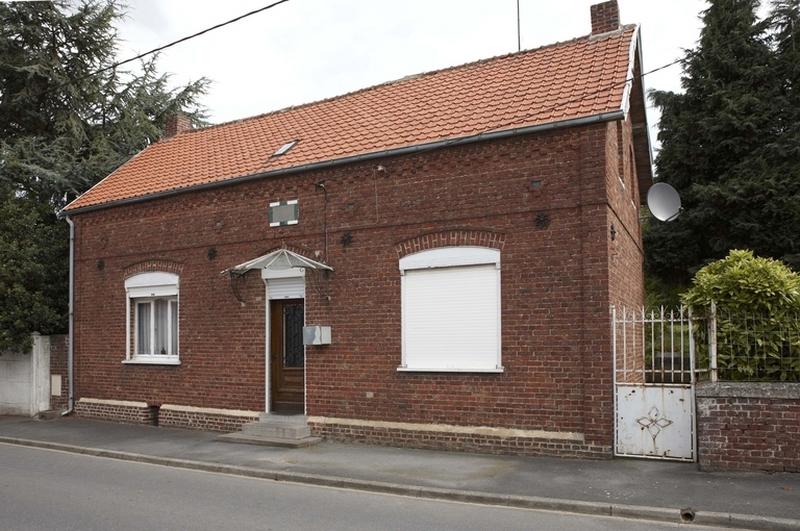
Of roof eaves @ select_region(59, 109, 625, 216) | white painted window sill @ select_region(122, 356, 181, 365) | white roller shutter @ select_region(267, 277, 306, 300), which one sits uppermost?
roof eaves @ select_region(59, 109, 625, 216)

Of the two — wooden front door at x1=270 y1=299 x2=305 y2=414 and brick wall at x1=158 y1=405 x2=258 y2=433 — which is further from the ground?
wooden front door at x1=270 y1=299 x2=305 y2=414

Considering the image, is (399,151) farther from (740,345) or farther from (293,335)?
(740,345)

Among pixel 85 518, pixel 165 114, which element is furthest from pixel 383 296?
pixel 165 114

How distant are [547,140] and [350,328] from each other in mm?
4380

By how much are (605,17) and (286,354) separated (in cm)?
843

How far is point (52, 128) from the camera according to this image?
21.7 metres

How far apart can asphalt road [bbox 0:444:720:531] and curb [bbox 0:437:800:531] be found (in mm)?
149

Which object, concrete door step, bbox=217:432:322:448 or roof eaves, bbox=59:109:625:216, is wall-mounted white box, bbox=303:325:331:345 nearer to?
concrete door step, bbox=217:432:322:448

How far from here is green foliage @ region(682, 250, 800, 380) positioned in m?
8.91

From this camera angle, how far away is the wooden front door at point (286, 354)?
1287cm

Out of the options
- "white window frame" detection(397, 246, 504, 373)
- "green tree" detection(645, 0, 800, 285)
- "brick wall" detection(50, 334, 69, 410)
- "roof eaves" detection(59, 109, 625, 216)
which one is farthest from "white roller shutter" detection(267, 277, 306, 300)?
"green tree" detection(645, 0, 800, 285)

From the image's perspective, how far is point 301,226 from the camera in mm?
12586

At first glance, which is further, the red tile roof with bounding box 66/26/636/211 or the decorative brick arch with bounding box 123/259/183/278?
the decorative brick arch with bounding box 123/259/183/278

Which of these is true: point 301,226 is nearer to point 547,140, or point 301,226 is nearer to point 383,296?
point 383,296
